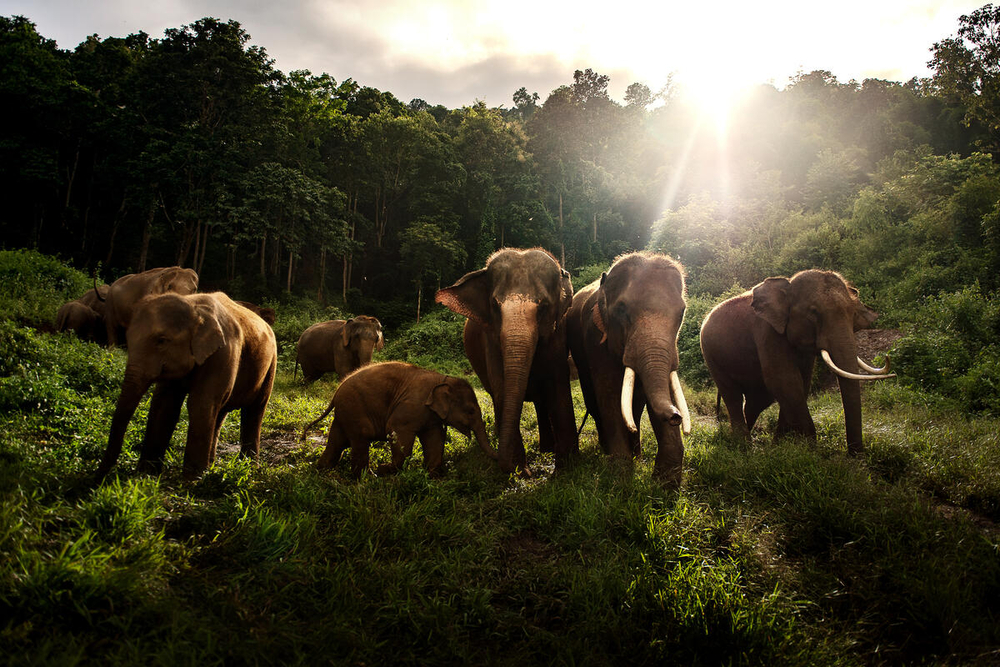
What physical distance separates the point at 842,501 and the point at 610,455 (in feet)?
7.01

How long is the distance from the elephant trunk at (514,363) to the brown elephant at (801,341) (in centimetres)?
379

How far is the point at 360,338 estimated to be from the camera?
13.7m

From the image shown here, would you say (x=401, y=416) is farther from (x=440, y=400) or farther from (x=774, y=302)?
(x=774, y=302)

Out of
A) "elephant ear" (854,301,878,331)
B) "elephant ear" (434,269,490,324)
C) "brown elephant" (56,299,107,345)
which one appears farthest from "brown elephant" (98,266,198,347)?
"elephant ear" (854,301,878,331)

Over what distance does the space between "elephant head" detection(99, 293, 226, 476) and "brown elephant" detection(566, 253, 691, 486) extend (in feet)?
12.8

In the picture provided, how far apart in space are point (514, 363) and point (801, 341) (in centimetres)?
428

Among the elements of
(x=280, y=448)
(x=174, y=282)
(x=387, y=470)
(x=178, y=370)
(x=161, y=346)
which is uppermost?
(x=174, y=282)

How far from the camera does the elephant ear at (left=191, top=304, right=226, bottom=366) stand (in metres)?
4.62

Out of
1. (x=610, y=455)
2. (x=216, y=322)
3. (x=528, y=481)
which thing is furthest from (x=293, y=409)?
(x=610, y=455)

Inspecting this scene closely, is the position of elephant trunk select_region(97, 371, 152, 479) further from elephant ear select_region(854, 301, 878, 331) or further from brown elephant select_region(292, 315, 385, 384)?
brown elephant select_region(292, 315, 385, 384)

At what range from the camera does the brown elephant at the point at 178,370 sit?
14.4 feet

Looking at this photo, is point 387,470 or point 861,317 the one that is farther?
point 861,317

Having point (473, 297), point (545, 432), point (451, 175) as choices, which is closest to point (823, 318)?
point (545, 432)

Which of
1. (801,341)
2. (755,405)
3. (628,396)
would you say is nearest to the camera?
(628,396)
